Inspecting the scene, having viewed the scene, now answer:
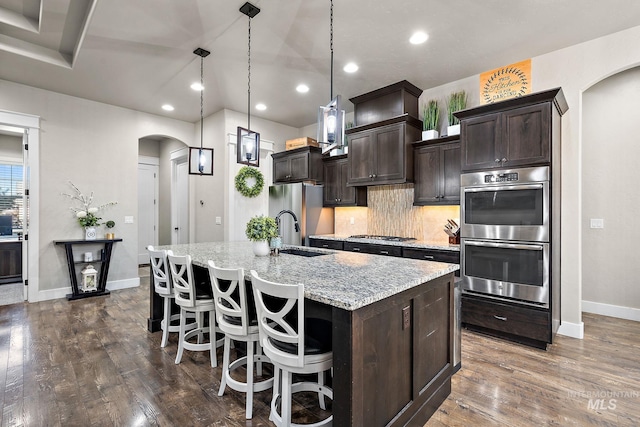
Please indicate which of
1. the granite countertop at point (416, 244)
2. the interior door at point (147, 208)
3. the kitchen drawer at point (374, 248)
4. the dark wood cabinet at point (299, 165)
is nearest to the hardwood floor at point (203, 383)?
the granite countertop at point (416, 244)

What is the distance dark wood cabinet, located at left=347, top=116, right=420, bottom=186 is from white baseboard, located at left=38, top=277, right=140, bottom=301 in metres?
4.08

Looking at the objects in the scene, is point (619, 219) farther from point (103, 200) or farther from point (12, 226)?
point (12, 226)

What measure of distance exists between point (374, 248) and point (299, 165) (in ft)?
7.16

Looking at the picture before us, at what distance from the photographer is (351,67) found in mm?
3828

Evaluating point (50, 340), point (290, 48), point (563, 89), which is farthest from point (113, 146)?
point (563, 89)

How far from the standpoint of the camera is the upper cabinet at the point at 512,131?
9.86 feet

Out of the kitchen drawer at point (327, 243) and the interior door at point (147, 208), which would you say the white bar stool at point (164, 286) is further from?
the interior door at point (147, 208)

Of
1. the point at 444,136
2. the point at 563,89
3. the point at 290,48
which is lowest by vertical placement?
the point at 444,136

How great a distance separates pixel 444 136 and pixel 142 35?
11.6 feet

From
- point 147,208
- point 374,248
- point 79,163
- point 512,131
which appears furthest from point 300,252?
point 147,208

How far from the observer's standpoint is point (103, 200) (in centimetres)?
525

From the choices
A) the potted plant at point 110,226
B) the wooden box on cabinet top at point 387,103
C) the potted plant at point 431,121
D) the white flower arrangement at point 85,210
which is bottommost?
the potted plant at point 110,226

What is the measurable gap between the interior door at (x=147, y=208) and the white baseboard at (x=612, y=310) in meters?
8.14

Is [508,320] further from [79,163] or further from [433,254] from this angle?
[79,163]
